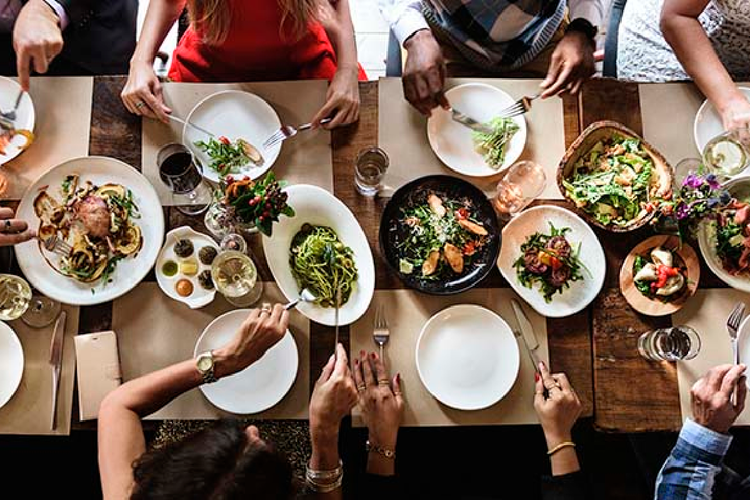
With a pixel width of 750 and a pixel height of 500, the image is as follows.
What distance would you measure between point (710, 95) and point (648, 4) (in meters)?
0.54

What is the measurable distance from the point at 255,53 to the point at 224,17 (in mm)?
179

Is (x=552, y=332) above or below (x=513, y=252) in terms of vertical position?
below

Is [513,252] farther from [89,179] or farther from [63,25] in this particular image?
[63,25]

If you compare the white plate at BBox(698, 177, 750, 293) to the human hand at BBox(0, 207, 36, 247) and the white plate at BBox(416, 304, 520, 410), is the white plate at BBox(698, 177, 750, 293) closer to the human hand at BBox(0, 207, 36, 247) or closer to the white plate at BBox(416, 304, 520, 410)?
the white plate at BBox(416, 304, 520, 410)

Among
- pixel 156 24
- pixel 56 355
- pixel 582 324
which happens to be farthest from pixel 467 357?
pixel 156 24

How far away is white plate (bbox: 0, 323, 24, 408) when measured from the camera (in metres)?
1.43

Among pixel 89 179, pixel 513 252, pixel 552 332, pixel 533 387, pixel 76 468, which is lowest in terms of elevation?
pixel 76 468

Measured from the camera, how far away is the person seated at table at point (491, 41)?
5.36 ft

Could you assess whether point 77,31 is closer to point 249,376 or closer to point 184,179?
point 184,179

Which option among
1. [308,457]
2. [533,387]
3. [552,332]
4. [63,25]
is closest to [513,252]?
[552,332]

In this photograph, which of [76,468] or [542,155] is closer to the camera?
[542,155]

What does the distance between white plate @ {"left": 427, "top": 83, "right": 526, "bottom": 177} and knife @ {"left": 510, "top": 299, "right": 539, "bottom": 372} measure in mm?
373

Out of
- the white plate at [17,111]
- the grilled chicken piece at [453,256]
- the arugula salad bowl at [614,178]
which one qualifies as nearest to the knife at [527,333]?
the grilled chicken piece at [453,256]

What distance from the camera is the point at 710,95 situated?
1.64 m
